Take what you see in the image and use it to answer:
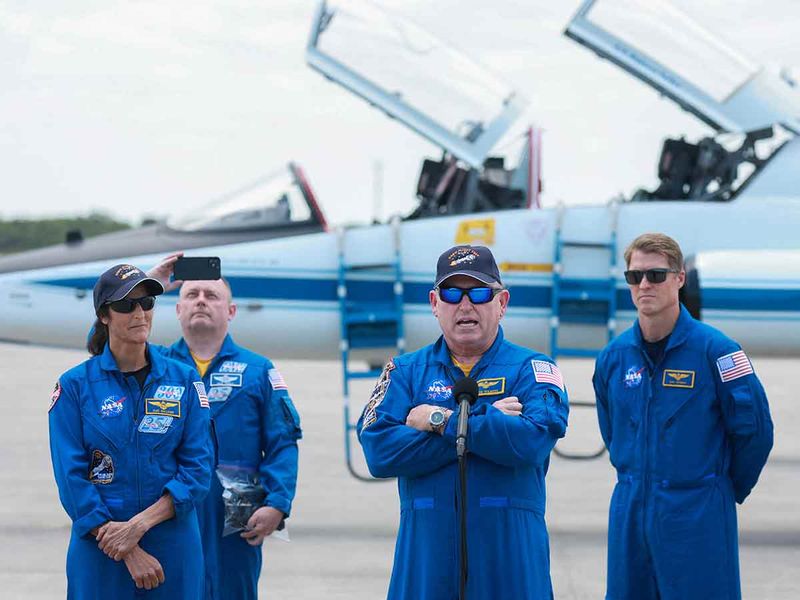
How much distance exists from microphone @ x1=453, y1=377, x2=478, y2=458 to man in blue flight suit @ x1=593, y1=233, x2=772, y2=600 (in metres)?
1.23

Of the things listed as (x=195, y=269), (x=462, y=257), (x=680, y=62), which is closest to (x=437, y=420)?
(x=462, y=257)

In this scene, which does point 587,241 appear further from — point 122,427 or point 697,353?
point 122,427

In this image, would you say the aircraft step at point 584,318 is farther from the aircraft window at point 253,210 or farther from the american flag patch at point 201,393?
the american flag patch at point 201,393

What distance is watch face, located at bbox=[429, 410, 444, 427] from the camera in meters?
3.26

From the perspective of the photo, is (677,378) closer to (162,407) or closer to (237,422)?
(237,422)

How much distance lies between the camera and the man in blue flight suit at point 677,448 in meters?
4.12

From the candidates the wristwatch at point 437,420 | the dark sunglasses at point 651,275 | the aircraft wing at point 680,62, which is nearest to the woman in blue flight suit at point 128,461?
the wristwatch at point 437,420

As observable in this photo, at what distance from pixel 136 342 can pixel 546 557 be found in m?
1.55

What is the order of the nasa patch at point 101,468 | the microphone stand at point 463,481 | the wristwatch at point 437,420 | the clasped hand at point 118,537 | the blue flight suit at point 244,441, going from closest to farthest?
the microphone stand at point 463,481 → the wristwatch at point 437,420 → the clasped hand at point 118,537 → the nasa patch at point 101,468 → the blue flight suit at point 244,441

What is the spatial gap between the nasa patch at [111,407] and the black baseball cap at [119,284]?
0.33 meters

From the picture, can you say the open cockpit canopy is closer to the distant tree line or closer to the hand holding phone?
the hand holding phone

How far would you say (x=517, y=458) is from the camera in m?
3.25

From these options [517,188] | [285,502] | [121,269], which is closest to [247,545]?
[285,502]

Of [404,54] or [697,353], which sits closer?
[697,353]
